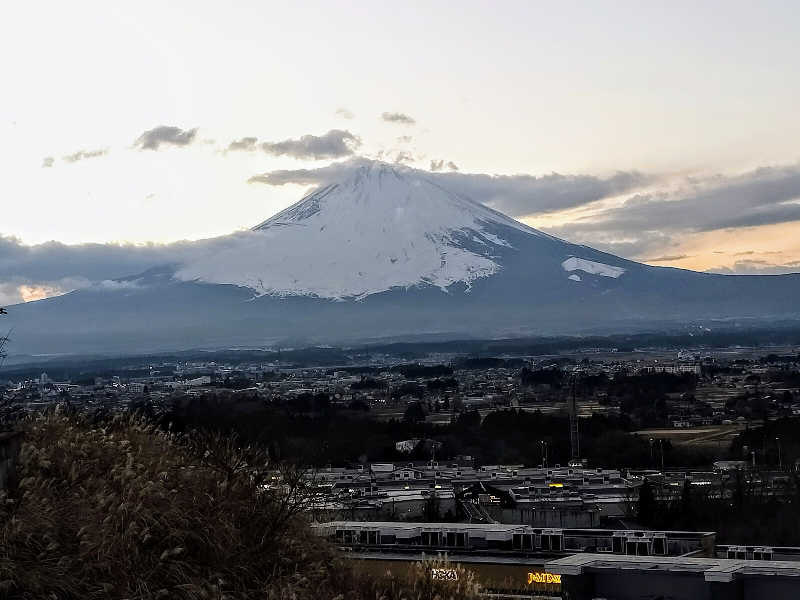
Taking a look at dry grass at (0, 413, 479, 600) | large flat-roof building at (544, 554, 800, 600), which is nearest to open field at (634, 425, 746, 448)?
large flat-roof building at (544, 554, 800, 600)

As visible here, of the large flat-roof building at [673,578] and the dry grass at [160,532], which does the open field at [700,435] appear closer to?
the large flat-roof building at [673,578]

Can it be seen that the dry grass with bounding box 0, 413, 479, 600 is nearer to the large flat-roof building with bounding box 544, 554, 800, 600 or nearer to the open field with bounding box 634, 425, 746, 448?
the large flat-roof building with bounding box 544, 554, 800, 600

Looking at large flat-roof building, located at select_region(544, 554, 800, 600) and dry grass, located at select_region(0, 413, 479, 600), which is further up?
dry grass, located at select_region(0, 413, 479, 600)

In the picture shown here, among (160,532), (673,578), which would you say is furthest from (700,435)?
(160,532)

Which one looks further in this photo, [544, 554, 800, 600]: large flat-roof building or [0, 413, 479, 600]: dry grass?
[544, 554, 800, 600]: large flat-roof building

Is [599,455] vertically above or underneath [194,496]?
underneath

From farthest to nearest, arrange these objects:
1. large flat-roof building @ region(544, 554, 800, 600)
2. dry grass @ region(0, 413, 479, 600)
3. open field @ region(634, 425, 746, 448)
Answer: open field @ region(634, 425, 746, 448), large flat-roof building @ region(544, 554, 800, 600), dry grass @ region(0, 413, 479, 600)

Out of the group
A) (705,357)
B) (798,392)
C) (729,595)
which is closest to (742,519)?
(729,595)

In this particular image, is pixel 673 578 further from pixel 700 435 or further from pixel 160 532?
pixel 700 435

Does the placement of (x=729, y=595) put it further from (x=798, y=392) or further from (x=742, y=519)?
(x=798, y=392)
